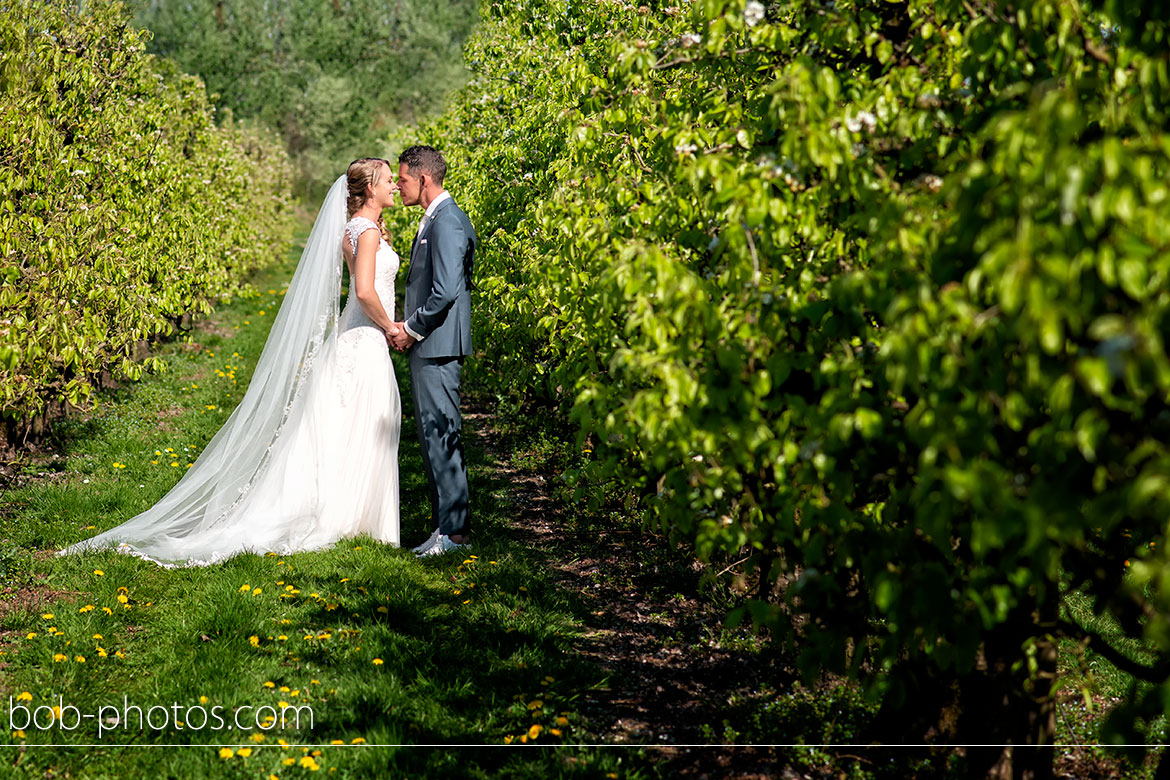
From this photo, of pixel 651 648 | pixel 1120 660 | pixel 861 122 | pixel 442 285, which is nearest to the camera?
pixel 861 122

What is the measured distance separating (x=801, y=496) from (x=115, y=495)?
19.9 ft

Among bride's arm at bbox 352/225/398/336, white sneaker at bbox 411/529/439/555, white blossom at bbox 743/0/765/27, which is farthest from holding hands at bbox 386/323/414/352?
white blossom at bbox 743/0/765/27

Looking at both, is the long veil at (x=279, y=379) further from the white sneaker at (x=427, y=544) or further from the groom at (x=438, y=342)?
the white sneaker at (x=427, y=544)

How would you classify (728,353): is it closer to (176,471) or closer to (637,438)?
(637,438)

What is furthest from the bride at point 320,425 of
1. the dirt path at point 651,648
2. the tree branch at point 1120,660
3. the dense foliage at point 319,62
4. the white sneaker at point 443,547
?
the dense foliage at point 319,62

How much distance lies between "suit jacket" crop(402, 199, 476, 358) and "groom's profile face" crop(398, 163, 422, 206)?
299 millimetres

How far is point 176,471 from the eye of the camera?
7.71 meters

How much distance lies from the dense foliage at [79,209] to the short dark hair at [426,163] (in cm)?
264

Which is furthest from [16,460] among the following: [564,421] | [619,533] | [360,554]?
[619,533]

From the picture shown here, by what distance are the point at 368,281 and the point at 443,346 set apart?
2.58ft

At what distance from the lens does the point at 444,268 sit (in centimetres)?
606

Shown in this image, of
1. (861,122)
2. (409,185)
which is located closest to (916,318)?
(861,122)

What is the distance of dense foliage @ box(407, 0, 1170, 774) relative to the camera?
5.75 ft

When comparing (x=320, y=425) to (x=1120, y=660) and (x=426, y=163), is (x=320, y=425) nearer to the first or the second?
(x=426, y=163)
